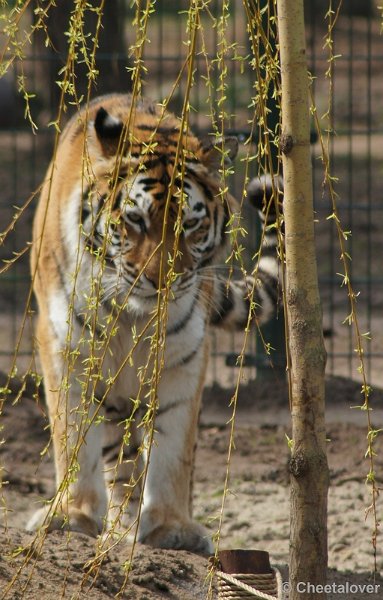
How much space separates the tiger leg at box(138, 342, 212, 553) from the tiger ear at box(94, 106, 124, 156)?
88 cm

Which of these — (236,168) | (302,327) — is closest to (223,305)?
(302,327)

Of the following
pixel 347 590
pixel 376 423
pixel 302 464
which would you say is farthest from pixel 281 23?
pixel 376 423

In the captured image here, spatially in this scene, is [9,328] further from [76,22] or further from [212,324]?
[76,22]

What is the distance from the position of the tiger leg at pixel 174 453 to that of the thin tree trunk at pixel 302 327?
70.7 inches

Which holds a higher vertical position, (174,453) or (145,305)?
(145,305)

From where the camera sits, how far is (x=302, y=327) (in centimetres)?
225

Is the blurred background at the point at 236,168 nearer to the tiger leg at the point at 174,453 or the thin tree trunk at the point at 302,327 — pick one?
the tiger leg at the point at 174,453

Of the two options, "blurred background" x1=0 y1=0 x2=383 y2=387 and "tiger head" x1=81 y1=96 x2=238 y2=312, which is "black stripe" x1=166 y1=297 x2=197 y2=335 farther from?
"blurred background" x1=0 y1=0 x2=383 y2=387

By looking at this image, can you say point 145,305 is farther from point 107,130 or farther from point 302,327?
point 302,327

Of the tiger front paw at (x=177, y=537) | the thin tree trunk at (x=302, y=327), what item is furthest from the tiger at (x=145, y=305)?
the thin tree trunk at (x=302, y=327)

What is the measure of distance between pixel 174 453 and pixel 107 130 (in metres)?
1.26

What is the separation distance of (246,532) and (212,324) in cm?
94

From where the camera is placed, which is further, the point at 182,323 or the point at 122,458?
the point at 122,458

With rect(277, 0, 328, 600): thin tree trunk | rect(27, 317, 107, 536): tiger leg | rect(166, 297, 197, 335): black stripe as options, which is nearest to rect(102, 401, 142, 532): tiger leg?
rect(27, 317, 107, 536): tiger leg
